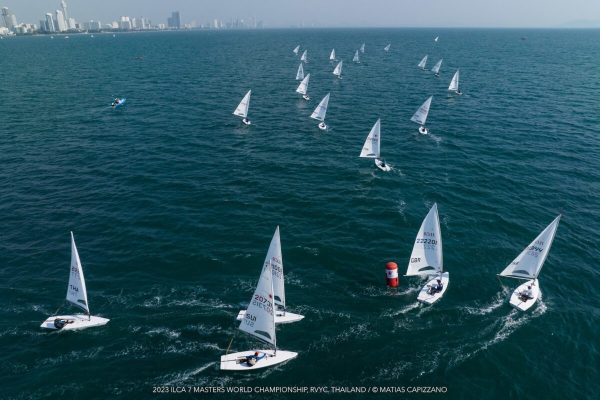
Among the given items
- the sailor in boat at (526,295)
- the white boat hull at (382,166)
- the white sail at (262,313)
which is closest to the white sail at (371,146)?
the white boat hull at (382,166)

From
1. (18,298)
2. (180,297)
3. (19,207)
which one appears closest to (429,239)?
(180,297)

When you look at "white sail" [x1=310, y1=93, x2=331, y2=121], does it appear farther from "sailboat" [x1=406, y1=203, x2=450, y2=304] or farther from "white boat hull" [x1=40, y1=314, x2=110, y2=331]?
"white boat hull" [x1=40, y1=314, x2=110, y2=331]

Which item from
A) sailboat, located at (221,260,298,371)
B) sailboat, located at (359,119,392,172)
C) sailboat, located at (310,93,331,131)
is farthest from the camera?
sailboat, located at (310,93,331,131)

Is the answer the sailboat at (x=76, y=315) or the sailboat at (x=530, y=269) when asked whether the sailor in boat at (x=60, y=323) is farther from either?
the sailboat at (x=530, y=269)

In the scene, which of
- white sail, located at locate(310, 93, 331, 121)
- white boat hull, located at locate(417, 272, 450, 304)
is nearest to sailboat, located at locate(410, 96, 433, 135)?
white sail, located at locate(310, 93, 331, 121)

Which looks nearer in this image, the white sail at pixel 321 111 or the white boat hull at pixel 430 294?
the white boat hull at pixel 430 294

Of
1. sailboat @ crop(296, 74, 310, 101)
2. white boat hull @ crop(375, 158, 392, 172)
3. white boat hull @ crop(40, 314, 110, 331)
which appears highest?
sailboat @ crop(296, 74, 310, 101)
